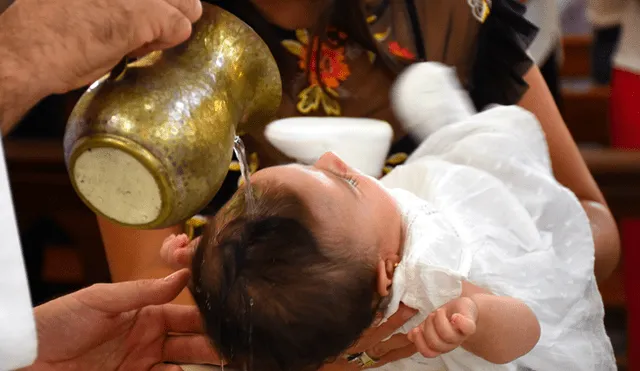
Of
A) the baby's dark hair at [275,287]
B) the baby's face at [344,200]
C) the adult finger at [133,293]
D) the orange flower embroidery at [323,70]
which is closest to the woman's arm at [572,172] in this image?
the orange flower embroidery at [323,70]

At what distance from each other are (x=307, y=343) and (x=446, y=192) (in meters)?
Result: 0.37

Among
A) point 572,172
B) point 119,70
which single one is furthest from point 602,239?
point 119,70

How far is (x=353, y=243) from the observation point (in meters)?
0.83

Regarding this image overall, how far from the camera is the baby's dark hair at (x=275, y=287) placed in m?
0.76

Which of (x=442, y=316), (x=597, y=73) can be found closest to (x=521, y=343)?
(x=442, y=316)


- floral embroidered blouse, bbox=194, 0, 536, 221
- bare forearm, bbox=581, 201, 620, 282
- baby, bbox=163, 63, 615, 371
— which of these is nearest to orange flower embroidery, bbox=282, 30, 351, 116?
floral embroidered blouse, bbox=194, 0, 536, 221

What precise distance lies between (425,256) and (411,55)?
1.51ft

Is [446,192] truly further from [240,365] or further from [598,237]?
[240,365]

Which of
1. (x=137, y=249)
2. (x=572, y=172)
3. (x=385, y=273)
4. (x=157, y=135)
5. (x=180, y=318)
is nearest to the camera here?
(x=157, y=135)

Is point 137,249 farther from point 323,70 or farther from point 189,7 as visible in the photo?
point 189,7

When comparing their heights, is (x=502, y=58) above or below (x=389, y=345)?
above

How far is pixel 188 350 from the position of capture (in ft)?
3.09

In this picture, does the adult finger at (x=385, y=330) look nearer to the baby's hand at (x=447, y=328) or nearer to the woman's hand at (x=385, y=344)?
the woman's hand at (x=385, y=344)

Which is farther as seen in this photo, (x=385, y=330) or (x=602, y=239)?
(x=602, y=239)
